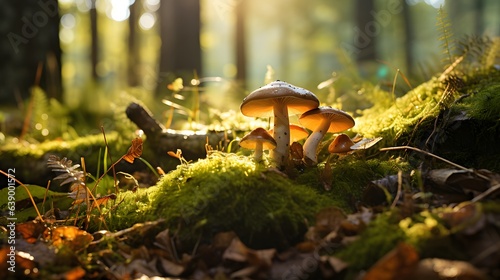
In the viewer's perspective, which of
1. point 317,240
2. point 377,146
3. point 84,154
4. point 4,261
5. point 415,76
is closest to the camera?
point 4,261

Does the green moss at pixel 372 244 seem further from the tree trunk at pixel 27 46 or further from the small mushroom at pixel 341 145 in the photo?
the tree trunk at pixel 27 46

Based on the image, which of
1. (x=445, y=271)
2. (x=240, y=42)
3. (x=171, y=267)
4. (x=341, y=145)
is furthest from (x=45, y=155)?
(x=240, y=42)

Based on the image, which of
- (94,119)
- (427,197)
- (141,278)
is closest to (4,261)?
(141,278)

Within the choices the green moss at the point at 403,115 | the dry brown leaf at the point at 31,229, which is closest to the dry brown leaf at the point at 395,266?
the green moss at the point at 403,115

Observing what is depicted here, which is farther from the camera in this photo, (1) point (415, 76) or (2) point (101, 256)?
(1) point (415, 76)

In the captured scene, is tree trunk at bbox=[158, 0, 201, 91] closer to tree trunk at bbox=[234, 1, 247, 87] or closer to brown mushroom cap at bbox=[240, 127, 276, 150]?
tree trunk at bbox=[234, 1, 247, 87]

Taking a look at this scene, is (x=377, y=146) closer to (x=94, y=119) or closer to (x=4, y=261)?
(x=4, y=261)

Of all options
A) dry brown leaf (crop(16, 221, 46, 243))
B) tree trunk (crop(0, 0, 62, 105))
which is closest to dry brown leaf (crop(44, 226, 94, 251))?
dry brown leaf (crop(16, 221, 46, 243))
